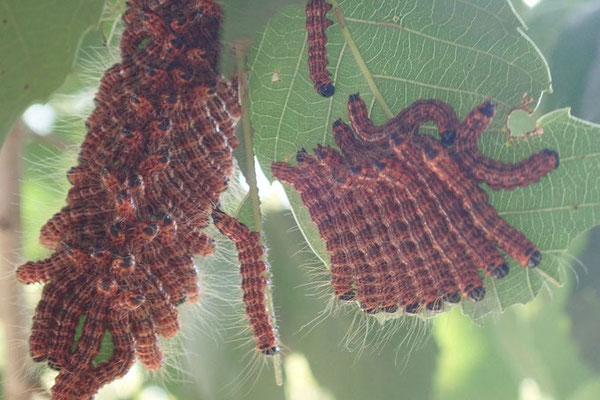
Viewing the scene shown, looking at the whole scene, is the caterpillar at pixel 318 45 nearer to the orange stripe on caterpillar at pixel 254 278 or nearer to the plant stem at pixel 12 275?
the orange stripe on caterpillar at pixel 254 278

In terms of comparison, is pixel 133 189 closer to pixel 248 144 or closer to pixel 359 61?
pixel 248 144

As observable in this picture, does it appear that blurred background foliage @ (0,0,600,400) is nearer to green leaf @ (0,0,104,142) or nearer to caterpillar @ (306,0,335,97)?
caterpillar @ (306,0,335,97)

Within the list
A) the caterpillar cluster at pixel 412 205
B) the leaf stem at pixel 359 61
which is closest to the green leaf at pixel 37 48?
the leaf stem at pixel 359 61

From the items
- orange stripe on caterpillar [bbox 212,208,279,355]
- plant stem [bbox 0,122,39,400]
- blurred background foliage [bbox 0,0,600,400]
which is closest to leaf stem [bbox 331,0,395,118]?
blurred background foliage [bbox 0,0,600,400]

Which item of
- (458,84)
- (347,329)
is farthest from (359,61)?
(347,329)

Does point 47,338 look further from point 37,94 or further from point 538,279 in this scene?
point 538,279

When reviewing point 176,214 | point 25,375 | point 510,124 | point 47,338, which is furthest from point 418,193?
point 25,375
